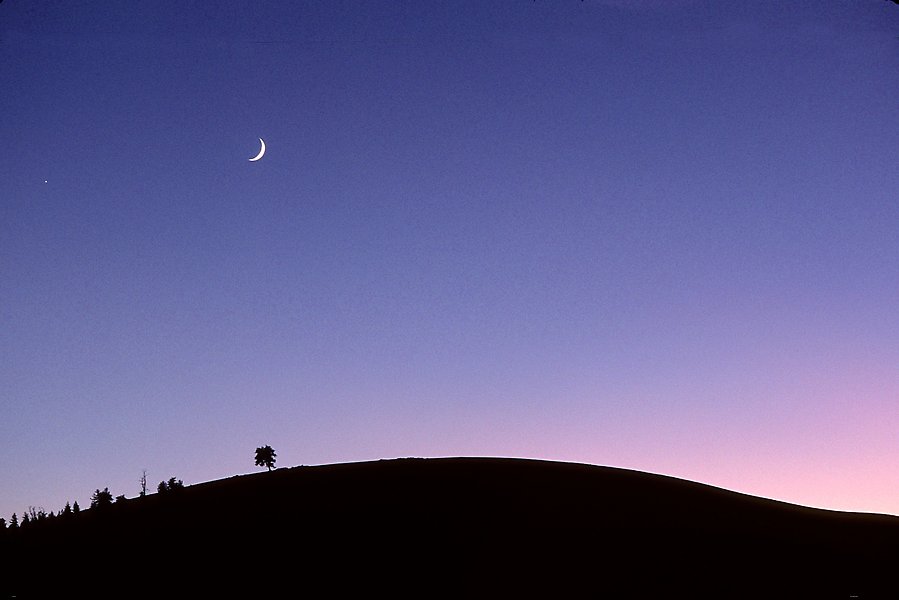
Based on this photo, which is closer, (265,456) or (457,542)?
(457,542)

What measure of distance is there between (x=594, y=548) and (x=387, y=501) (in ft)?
61.4

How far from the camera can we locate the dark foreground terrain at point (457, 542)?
150ft

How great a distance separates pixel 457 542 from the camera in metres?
53.0

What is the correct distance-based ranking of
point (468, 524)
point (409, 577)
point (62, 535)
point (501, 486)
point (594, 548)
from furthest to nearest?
point (501, 486)
point (62, 535)
point (468, 524)
point (594, 548)
point (409, 577)

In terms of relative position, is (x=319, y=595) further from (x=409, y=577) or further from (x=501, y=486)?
(x=501, y=486)

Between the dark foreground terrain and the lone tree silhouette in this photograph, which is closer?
the dark foreground terrain

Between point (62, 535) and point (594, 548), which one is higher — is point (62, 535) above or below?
above

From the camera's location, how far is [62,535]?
61188 mm

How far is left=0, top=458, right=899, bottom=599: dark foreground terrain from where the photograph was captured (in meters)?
45.6

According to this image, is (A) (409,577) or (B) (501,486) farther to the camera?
(B) (501,486)

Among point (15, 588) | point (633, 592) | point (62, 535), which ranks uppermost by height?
point (62, 535)

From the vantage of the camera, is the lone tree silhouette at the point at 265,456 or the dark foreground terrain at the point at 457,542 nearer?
the dark foreground terrain at the point at 457,542

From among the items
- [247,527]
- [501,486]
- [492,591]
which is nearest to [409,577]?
[492,591]

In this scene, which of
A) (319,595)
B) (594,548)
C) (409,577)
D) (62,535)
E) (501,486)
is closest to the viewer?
(319,595)
